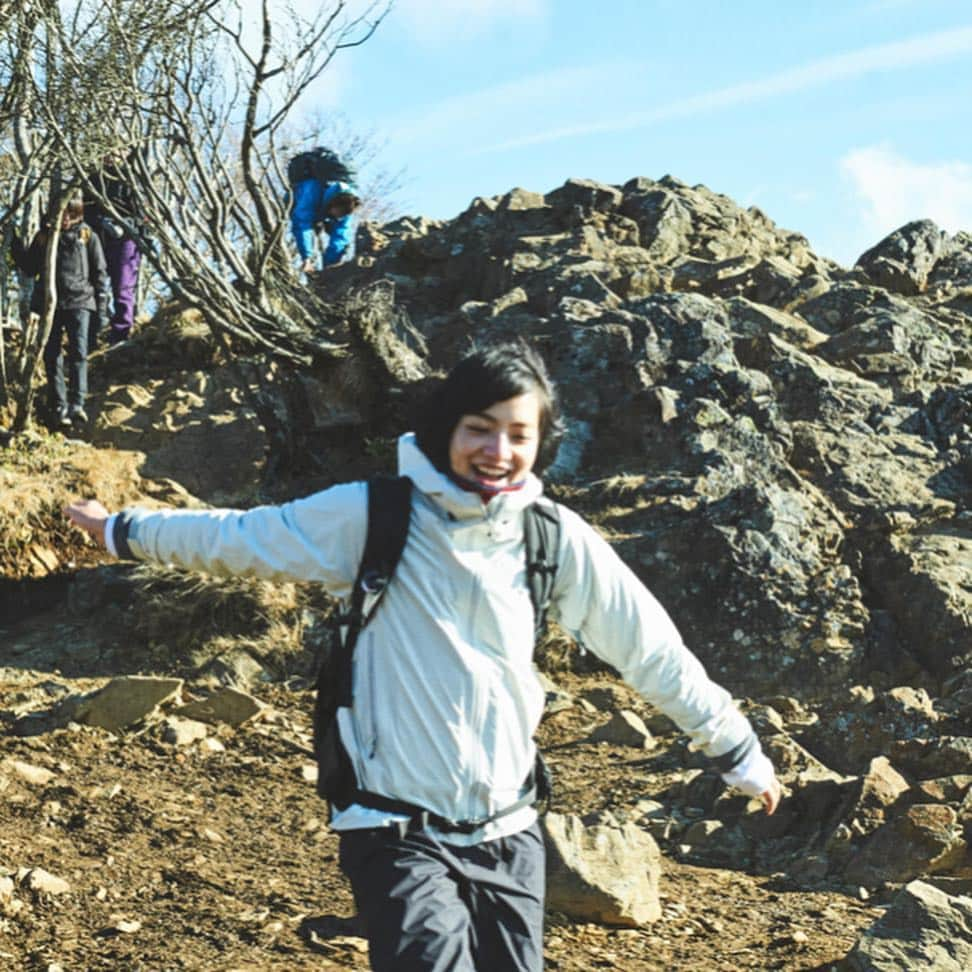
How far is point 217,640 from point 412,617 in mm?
6312

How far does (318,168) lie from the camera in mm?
13992

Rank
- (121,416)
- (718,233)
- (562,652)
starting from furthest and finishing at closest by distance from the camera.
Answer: (718,233)
(121,416)
(562,652)

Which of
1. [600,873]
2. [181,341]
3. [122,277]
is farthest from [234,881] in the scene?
[181,341]

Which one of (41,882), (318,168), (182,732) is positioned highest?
(318,168)

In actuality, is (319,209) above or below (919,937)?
above

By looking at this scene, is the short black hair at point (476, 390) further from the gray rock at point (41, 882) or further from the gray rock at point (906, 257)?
the gray rock at point (906, 257)

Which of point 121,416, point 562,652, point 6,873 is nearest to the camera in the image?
point 6,873

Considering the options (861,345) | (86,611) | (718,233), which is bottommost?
(86,611)

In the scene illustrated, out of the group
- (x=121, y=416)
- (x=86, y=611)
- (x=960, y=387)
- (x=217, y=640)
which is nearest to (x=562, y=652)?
(x=217, y=640)

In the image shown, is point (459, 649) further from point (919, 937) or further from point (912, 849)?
point (912, 849)

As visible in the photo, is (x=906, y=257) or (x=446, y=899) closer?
(x=446, y=899)

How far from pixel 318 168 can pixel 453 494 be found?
1140 cm

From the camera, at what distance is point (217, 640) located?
362 inches

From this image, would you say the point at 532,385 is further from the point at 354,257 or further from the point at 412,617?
the point at 354,257
